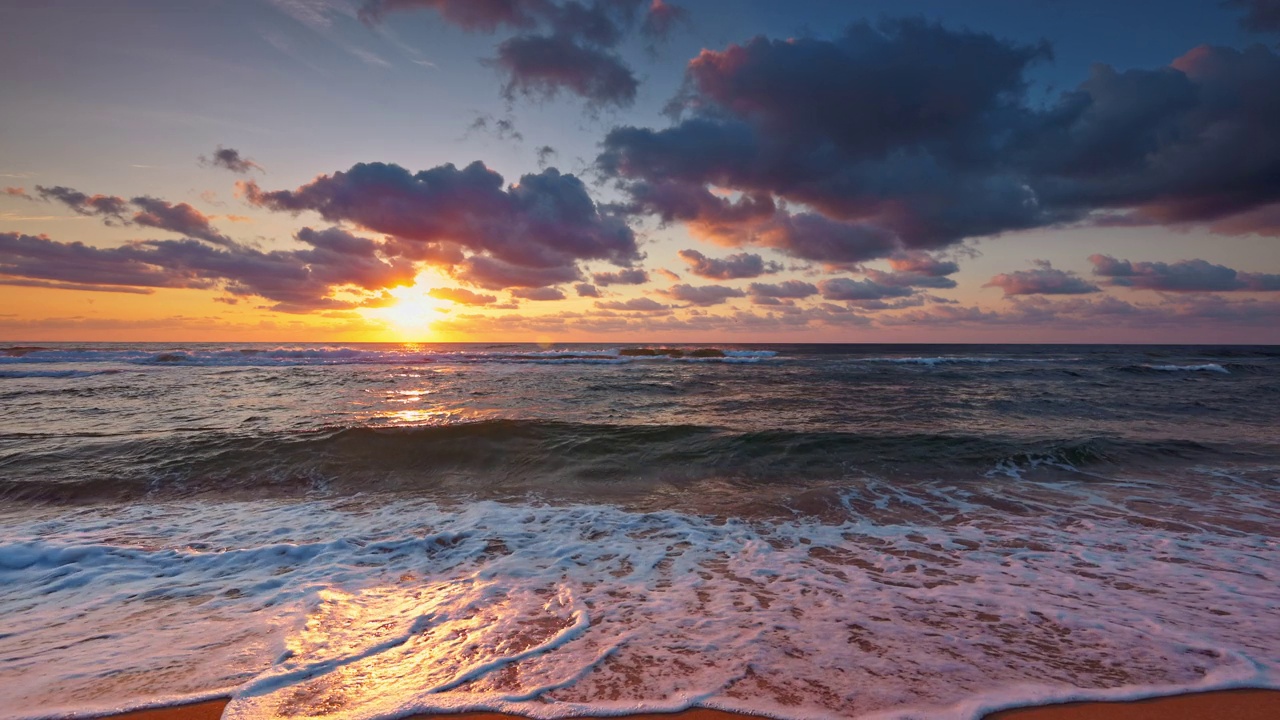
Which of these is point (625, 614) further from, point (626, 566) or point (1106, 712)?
point (1106, 712)

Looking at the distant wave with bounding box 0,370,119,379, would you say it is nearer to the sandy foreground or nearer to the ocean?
the ocean

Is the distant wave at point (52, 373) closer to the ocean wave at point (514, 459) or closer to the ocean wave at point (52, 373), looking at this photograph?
the ocean wave at point (52, 373)

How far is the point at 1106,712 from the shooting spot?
3092 millimetres

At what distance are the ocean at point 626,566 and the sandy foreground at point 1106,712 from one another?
9 centimetres

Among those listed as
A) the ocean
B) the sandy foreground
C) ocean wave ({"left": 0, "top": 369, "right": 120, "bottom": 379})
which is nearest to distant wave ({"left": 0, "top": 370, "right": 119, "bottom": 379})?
ocean wave ({"left": 0, "top": 369, "right": 120, "bottom": 379})

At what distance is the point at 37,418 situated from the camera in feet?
46.6

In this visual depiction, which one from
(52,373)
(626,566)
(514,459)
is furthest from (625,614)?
(52,373)

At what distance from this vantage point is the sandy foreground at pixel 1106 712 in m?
3.07

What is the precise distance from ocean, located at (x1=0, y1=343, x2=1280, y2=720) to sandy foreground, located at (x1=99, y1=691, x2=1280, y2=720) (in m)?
0.09

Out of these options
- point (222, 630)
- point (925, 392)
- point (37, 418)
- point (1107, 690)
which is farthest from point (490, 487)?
point (925, 392)

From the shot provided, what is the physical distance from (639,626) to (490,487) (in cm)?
536

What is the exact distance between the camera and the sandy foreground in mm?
3070

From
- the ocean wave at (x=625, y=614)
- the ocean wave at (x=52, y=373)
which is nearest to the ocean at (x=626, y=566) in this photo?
the ocean wave at (x=625, y=614)

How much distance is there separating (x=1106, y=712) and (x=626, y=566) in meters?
3.71
